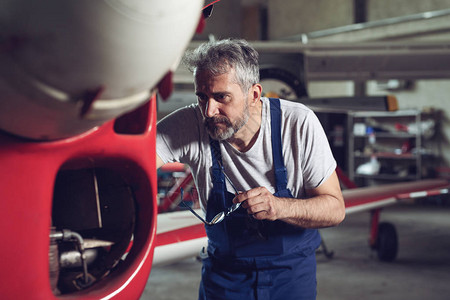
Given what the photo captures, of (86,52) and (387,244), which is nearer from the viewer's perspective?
(86,52)

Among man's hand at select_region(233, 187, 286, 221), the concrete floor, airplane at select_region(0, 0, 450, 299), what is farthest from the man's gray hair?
the concrete floor

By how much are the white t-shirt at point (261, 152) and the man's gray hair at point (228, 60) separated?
0.14 meters

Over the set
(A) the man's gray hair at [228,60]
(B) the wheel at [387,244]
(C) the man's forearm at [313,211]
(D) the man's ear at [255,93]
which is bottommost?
(B) the wheel at [387,244]

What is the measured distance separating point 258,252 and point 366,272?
10.9 feet

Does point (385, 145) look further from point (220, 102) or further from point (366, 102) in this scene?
point (220, 102)

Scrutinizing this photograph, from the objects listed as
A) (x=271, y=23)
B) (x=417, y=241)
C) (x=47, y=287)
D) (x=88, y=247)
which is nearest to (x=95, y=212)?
(x=88, y=247)

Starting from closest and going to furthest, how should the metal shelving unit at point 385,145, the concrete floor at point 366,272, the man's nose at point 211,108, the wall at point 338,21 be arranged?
the man's nose at point 211,108 < the concrete floor at point 366,272 < the wall at point 338,21 < the metal shelving unit at point 385,145

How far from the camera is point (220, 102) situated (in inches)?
52.4

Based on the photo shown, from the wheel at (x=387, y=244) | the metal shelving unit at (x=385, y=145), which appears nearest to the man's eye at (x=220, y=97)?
the wheel at (x=387, y=244)

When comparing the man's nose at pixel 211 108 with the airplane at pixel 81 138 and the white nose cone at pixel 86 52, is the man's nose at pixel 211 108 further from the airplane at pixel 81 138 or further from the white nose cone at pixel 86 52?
the white nose cone at pixel 86 52

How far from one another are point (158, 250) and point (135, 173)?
0.85 m

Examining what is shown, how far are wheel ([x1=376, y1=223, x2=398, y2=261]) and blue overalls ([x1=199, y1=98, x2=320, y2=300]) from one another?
11.8 feet

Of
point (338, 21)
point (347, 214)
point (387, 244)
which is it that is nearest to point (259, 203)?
point (347, 214)

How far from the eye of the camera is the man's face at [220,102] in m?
1.31
